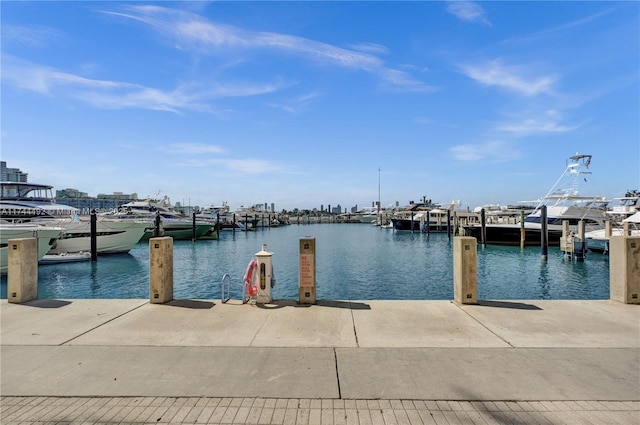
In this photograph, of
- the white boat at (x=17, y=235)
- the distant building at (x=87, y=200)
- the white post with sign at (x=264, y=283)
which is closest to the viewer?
the white post with sign at (x=264, y=283)

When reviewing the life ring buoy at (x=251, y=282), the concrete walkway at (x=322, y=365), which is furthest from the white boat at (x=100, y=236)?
the life ring buoy at (x=251, y=282)

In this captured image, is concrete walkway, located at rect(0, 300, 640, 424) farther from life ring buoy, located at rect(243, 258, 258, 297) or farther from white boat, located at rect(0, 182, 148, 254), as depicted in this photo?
white boat, located at rect(0, 182, 148, 254)

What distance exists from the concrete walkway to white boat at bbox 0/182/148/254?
3217cm

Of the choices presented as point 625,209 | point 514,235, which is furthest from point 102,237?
point 625,209

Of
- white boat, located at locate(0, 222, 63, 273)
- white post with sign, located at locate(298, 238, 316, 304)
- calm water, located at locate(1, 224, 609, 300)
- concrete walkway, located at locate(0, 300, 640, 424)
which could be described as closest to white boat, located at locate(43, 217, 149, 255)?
calm water, located at locate(1, 224, 609, 300)

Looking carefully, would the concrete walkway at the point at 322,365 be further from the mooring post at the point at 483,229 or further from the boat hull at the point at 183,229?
the boat hull at the point at 183,229

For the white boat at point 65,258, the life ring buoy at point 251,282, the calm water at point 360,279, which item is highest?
the life ring buoy at point 251,282

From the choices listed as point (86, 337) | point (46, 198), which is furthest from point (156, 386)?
point (46, 198)

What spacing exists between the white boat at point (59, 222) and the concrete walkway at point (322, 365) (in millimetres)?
32168

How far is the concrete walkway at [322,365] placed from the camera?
12.9 feet

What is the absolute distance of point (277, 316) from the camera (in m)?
7.56

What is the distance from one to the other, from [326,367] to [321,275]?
64.2ft

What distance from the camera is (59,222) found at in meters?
34.5

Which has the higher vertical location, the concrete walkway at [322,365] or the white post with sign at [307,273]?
the white post with sign at [307,273]
